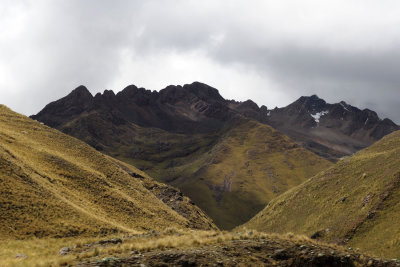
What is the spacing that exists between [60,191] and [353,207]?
49.8m

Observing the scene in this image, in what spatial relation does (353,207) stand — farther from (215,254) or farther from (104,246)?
(104,246)

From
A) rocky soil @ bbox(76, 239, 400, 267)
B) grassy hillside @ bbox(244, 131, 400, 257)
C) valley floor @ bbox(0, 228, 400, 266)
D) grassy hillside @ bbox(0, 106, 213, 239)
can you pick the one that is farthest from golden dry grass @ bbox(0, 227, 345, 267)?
grassy hillside @ bbox(244, 131, 400, 257)

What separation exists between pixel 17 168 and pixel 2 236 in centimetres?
1591

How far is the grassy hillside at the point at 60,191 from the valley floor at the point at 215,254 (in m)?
10.6

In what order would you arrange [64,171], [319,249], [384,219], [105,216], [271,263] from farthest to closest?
[64,171] → [384,219] → [105,216] → [319,249] → [271,263]

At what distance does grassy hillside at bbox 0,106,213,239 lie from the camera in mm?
38375

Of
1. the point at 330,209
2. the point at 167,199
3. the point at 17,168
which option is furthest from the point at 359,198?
the point at 17,168

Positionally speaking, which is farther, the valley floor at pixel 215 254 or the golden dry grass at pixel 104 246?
the golden dry grass at pixel 104 246

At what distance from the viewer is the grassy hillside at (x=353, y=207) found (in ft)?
173

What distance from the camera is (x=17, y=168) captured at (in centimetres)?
4731

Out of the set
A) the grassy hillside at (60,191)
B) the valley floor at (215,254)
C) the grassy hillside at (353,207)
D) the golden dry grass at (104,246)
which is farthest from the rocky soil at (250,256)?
the grassy hillside at (353,207)

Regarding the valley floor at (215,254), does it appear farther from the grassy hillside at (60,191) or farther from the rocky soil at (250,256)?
the grassy hillside at (60,191)

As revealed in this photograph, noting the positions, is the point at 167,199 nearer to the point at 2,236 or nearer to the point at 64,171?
the point at 64,171

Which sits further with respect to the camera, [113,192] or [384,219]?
[113,192]
